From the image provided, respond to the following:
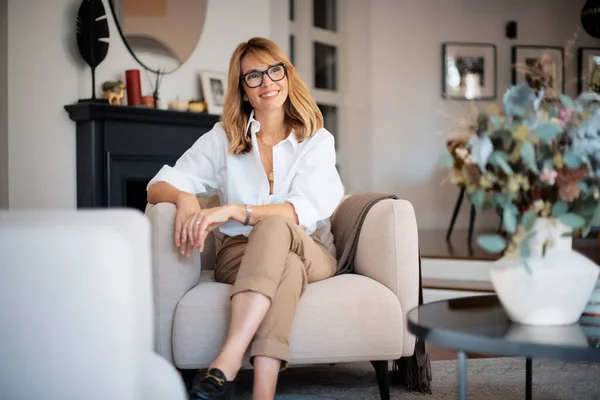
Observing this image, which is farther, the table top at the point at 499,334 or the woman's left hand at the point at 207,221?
the woman's left hand at the point at 207,221

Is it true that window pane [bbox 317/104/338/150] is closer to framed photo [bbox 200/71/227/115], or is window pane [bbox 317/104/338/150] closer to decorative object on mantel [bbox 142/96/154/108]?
framed photo [bbox 200/71/227/115]

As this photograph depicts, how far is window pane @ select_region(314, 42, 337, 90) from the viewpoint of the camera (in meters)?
6.73

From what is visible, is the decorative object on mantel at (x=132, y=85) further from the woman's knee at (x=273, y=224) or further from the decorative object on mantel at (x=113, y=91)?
the woman's knee at (x=273, y=224)

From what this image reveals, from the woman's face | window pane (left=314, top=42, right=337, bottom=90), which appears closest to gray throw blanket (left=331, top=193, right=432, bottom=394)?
the woman's face

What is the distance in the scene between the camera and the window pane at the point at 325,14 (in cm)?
673

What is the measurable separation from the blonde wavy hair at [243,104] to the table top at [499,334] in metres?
0.97

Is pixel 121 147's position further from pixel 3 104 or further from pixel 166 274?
pixel 166 274

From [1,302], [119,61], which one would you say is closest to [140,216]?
[1,302]

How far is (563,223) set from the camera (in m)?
1.48

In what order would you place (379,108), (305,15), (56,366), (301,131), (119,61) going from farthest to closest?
(379,108), (305,15), (119,61), (301,131), (56,366)

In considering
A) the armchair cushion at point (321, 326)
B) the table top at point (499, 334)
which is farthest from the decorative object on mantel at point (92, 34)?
the table top at point (499, 334)

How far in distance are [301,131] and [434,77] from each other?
508cm

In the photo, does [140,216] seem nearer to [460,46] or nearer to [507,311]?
[507,311]

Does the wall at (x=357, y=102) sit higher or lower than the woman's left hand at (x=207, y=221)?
higher
